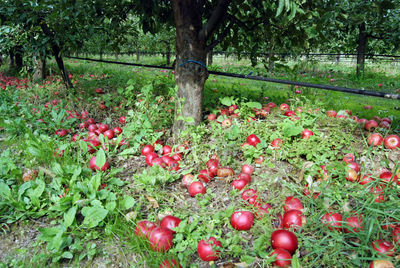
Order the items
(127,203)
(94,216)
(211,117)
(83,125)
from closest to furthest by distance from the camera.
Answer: (94,216) < (127,203) < (211,117) < (83,125)

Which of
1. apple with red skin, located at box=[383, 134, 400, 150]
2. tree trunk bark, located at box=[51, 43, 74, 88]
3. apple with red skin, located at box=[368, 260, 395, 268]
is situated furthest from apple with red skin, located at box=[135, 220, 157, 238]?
tree trunk bark, located at box=[51, 43, 74, 88]

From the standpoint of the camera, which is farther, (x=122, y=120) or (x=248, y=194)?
(x=122, y=120)

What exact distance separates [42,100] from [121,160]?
2595 millimetres

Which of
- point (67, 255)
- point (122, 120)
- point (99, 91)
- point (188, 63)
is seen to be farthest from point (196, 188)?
point (99, 91)

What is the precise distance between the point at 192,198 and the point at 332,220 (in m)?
0.98

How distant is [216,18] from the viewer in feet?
8.35

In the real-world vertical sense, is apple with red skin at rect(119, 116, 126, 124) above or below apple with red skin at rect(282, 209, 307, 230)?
above

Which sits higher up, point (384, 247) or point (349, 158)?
point (349, 158)

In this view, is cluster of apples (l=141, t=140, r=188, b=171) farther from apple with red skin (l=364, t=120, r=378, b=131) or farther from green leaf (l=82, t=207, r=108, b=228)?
apple with red skin (l=364, t=120, r=378, b=131)

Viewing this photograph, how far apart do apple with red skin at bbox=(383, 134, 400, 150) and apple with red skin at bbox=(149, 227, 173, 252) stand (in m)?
1.99

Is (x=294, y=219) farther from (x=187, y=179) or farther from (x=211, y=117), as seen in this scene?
(x=211, y=117)

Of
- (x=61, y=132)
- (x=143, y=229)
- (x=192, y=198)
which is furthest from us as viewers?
(x=61, y=132)

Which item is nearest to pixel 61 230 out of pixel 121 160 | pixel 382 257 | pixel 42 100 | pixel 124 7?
pixel 121 160

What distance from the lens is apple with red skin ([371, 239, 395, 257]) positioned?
122 centimetres
